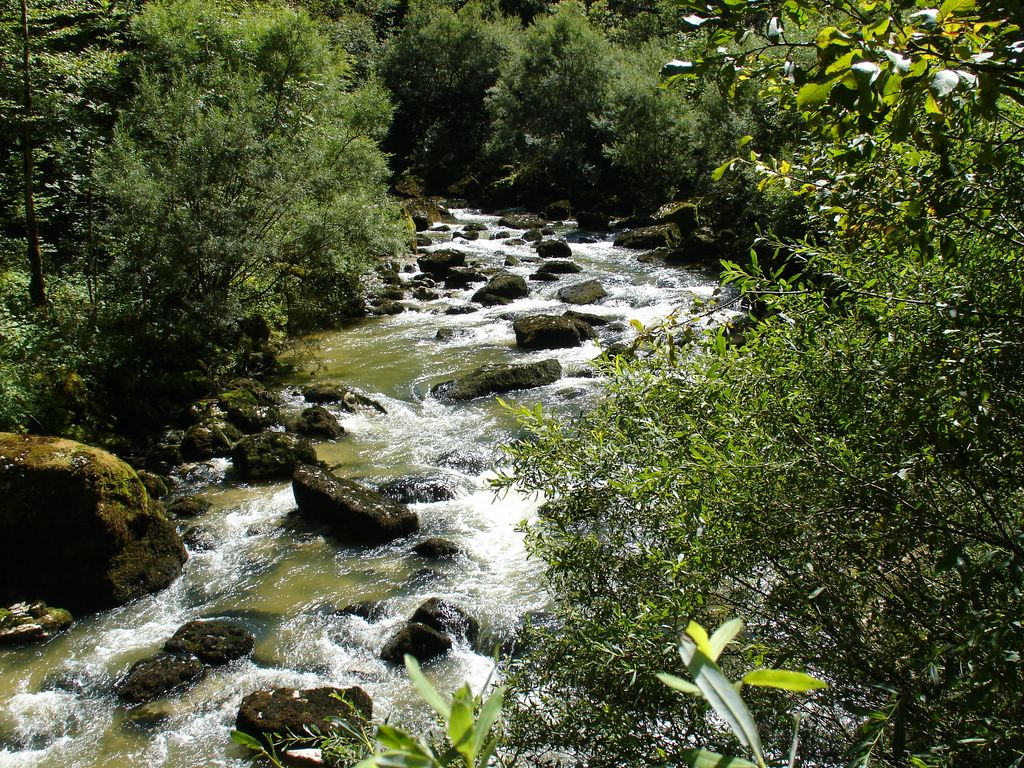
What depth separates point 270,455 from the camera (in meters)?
11.1

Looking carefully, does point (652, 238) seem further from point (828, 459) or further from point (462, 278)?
point (828, 459)

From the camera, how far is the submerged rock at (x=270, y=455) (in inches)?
431

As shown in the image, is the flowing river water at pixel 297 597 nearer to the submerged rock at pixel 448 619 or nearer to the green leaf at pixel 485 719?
the submerged rock at pixel 448 619

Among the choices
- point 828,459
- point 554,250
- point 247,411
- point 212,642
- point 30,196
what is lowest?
point 212,642

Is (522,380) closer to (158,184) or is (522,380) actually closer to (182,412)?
(182,412)

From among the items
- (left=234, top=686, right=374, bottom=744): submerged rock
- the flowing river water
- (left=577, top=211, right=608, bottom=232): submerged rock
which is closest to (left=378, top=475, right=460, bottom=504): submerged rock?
the flowing river water

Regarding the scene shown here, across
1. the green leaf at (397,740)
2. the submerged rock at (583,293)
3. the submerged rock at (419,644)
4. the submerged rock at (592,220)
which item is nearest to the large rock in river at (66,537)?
the submerged rock at (419,644)

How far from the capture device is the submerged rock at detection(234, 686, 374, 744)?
6016mm

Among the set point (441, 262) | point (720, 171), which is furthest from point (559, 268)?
point (720, 171)

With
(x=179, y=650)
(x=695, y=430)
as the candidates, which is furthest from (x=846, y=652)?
(x=179, y=650)

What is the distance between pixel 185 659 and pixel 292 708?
5.12ft

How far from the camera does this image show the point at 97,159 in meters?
12.3

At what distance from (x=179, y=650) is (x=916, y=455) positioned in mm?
6977

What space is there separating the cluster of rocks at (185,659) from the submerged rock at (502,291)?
13288 millimetres
